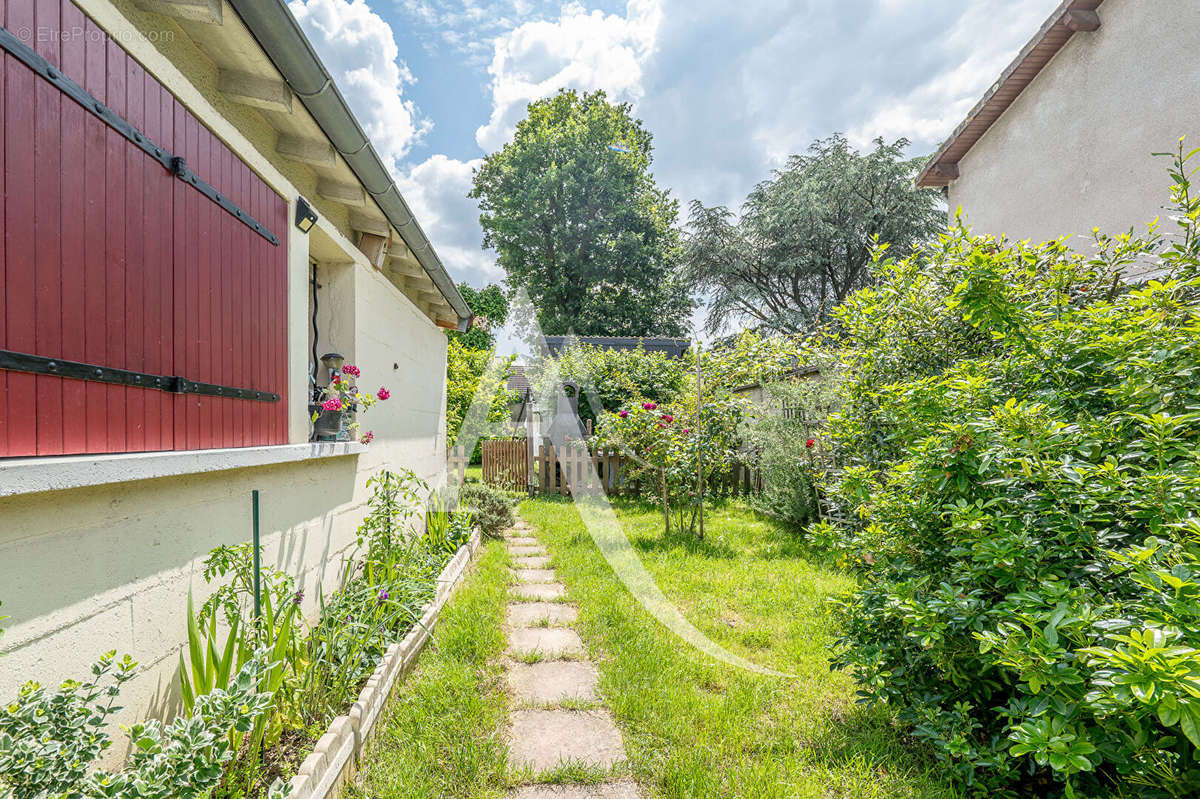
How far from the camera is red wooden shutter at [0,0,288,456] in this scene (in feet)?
3.93

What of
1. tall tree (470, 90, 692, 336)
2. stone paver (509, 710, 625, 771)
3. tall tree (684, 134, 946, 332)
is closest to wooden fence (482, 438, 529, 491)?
stone paver (509, 710, 625, 771)

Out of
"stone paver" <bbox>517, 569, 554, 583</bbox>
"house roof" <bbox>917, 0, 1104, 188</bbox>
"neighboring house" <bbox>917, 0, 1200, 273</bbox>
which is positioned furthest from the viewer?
"house roof" <bbox>917, 0, 1104, 188</bbox>

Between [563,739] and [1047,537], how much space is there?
1987mm

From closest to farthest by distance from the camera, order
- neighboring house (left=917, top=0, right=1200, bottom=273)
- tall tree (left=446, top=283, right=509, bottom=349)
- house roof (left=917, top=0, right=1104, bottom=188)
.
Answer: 1. neighboring house (left=917, top=0, right=1200, bottom=273)
2. house roof (left=917, top=0, right=1104, bottom=188)
3. tall tree (left=446, top=283, right=509, bottom=349)

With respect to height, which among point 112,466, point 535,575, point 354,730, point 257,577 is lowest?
point 535,575

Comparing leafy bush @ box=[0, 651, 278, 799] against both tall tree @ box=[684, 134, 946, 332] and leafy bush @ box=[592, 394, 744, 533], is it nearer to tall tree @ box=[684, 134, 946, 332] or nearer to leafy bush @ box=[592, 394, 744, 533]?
leafy bush @ box=[592, 394, 744, 533]

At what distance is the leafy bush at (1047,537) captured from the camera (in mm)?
1194

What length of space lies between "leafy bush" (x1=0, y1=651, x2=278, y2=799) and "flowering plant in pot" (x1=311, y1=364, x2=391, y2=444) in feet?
5.66

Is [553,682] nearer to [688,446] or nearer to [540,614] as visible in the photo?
[540,614]

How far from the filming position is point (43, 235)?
1251 mm

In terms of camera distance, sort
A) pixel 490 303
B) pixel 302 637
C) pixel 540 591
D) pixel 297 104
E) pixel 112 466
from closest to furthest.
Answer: pixel 112 466
pixel 297 104
pixel 302 637
pixel 540 591
pixel 490 303

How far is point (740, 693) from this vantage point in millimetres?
2453

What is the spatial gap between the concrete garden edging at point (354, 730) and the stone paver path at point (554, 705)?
1.79 feet

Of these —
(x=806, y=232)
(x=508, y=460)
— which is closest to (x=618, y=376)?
(x=508, y=460)
